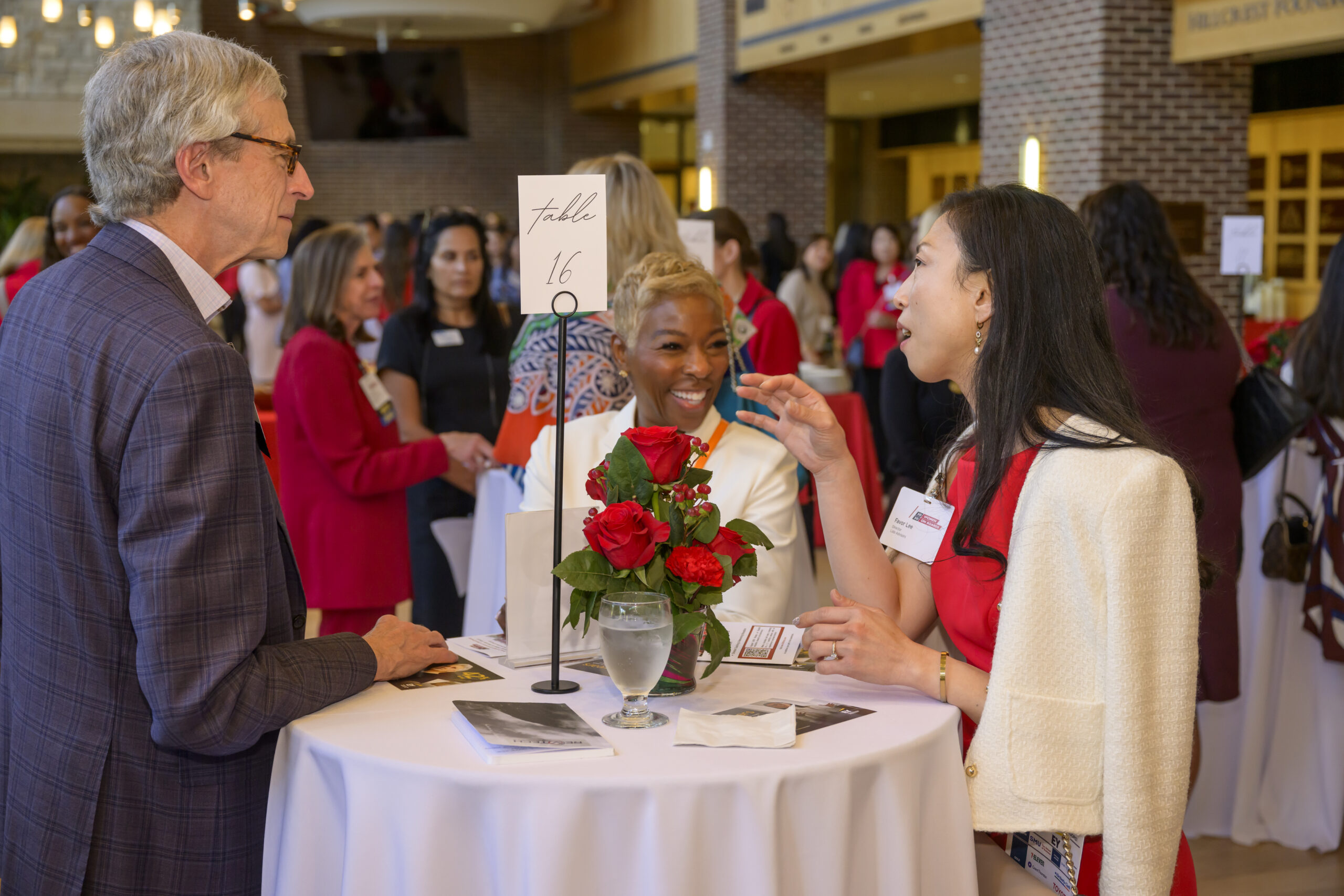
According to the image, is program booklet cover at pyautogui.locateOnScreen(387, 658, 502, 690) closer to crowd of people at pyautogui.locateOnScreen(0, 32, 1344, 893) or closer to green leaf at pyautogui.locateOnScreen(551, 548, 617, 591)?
crowd of people at pyautogui.locateOnScreen(0, 32, 1344, 893)

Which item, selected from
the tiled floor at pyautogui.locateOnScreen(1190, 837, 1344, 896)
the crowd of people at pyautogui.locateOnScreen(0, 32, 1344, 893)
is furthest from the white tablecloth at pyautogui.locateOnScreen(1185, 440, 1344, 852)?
the crowd of people at pyautogui.locateOnScreen(0, 32, 1344, 893)

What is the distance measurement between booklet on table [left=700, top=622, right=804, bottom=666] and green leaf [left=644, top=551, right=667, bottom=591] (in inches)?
13.1

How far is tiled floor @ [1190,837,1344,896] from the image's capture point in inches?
122

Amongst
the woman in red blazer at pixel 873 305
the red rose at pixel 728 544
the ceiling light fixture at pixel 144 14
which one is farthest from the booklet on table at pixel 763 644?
the ceiling light fixture at pixel 144 14

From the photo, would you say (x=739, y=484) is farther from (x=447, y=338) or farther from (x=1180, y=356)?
(x=447, y=338)

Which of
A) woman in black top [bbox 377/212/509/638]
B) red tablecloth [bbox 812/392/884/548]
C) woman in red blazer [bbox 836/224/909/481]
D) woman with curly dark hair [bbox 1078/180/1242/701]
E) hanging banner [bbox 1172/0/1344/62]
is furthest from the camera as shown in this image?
woman in red blazer [bbox 836/224/909/481]

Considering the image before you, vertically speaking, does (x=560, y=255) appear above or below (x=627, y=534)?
above

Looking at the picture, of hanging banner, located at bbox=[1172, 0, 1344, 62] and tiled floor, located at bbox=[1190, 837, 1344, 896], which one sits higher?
hanging banner, located at bbox=[1172, 0, 1344, 62]

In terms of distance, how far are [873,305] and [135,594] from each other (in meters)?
8.21

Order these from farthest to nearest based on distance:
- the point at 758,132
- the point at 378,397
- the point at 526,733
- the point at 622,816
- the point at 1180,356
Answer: the point at 758,132, the point at 378,397, the point at 1180,356, the point at 526,733, the point at 622,816

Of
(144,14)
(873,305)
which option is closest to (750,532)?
(873,305)

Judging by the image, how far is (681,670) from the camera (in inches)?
66.8

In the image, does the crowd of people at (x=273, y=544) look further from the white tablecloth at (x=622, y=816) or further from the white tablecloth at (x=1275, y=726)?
the white tablecloth at (x=1275, y=726)

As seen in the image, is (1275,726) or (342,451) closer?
(342,451)
